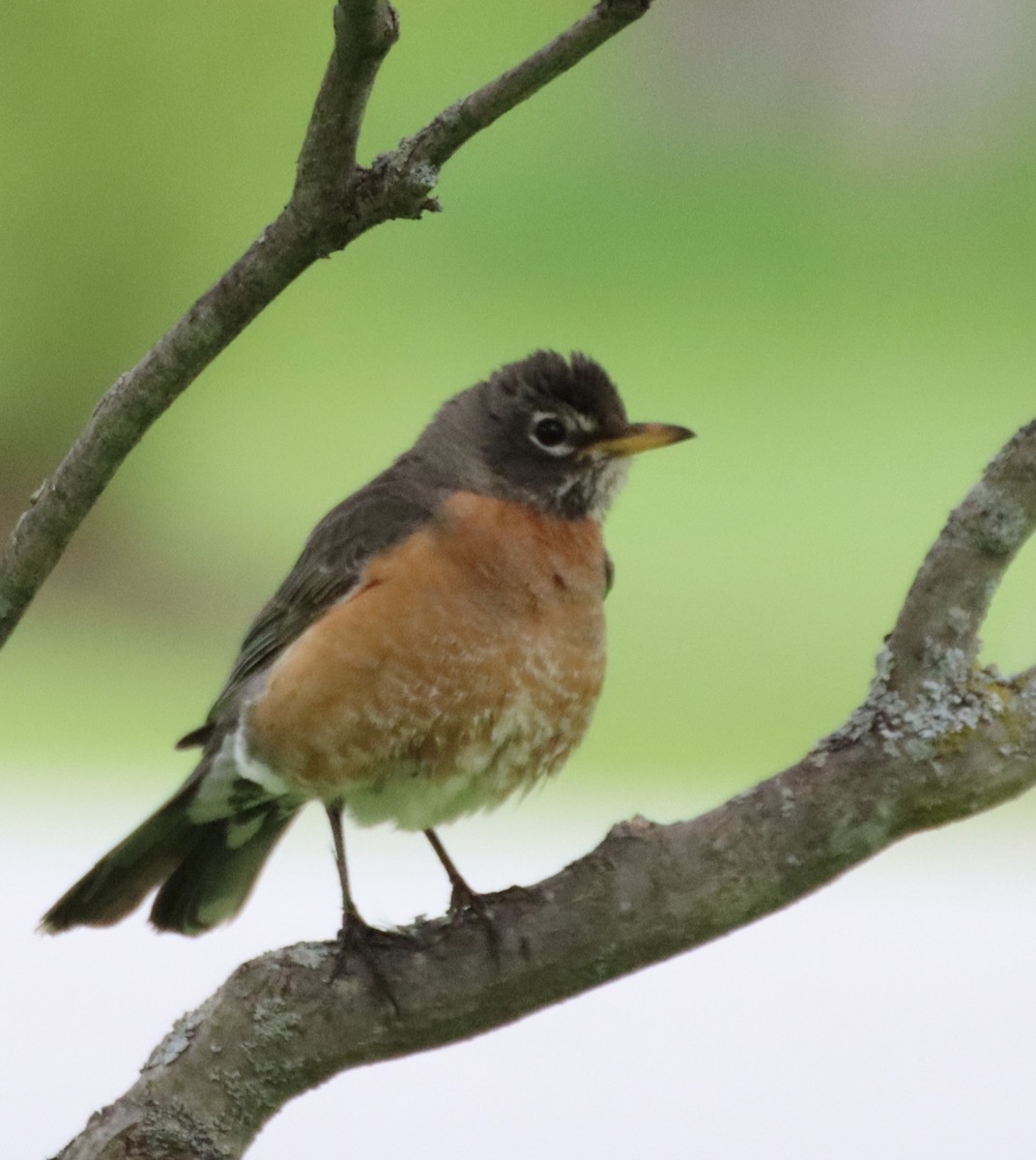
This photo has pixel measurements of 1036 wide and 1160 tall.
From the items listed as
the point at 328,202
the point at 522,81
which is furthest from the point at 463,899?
the point at 522,81

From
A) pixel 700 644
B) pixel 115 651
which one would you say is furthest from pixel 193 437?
pixel 700 644

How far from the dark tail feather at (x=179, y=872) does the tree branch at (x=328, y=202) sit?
127 cm

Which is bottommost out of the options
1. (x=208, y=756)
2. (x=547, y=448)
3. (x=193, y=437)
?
(x=208, y=756)

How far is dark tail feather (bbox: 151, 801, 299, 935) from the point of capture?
309 cm

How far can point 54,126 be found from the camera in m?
3.97

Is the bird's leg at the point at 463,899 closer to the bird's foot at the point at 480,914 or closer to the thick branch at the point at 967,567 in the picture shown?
the bird's foot at the point at 480,914

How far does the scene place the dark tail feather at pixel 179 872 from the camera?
119 inches

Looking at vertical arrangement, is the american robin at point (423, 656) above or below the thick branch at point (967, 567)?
above

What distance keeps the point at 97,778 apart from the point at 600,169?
2.61 m

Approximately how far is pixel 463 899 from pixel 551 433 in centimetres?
103

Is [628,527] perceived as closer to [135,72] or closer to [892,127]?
[892,127]

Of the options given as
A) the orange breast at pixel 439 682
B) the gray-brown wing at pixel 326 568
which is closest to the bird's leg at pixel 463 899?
the orange breast at pixel 439 682

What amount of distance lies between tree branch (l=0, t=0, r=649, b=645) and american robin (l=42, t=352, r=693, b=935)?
2.90 feet

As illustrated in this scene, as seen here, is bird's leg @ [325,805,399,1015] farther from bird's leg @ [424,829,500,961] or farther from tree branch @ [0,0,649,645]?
tree branch @ [0,0,649,645]
